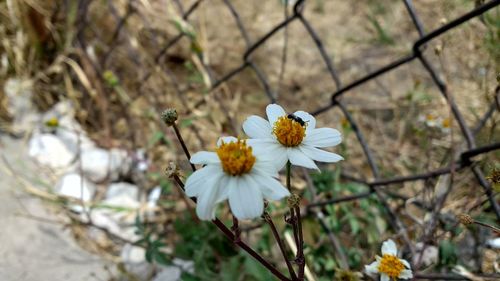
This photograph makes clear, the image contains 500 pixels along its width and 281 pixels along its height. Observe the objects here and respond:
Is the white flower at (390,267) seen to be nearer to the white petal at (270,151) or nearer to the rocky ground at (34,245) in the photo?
the white petal at (270,151)

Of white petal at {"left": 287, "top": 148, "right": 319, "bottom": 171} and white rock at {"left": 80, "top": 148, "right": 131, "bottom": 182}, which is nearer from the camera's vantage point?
white petal at {"left": 287, "top": 148, "right": 319, "bottom": 171}

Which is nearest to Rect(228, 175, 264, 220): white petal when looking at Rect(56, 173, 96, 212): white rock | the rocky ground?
the rocky ground

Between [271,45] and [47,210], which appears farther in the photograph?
[271,45]

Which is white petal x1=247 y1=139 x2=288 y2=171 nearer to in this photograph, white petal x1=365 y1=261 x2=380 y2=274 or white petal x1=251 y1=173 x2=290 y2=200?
white petal x1=251 y1=173 x2=290 y2=200

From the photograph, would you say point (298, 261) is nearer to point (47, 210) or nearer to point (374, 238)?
point (374, 238)

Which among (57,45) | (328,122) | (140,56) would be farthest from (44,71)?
(328,122)

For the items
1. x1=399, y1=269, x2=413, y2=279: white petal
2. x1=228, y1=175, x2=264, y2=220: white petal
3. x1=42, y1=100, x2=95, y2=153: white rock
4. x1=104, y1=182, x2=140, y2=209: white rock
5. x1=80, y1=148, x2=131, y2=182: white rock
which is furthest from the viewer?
x1=42, y1=100, x2=95, y2=153: white rock

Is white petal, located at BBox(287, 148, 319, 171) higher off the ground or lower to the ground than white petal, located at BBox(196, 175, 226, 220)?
higher
